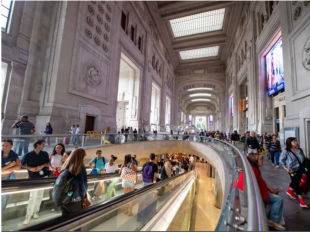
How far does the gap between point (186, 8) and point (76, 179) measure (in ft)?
68.0

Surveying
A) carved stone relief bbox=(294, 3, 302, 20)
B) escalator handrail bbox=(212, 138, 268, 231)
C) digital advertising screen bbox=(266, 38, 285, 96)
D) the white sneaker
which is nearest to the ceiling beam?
digital advertising screen bbox=(266, 38, 285, 96)

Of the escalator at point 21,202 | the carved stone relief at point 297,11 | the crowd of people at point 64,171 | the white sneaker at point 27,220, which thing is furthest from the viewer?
the carved stone relief at point 297,11

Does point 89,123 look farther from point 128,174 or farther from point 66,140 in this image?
point 128,174

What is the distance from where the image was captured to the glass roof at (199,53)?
25.0 metres

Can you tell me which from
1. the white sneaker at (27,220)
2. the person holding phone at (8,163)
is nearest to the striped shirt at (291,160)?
the white sneaker at (27,220)

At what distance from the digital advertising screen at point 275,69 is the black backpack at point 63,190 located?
10954 millimetres

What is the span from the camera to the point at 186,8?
17453 mm

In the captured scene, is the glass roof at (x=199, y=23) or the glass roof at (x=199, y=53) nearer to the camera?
the glass roof at (x=199, y=23)

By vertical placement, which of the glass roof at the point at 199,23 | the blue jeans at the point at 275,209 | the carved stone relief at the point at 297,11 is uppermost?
the glass roof at the point at 199,23

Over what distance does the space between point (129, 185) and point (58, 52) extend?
28.2ft

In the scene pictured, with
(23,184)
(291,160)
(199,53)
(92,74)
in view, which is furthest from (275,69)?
(199,53)

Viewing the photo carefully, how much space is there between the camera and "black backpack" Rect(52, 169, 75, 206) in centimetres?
181

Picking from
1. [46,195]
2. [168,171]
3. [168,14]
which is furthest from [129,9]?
[46,195]

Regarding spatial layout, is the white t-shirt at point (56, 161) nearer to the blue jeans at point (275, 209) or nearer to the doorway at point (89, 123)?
the blue jeans at point (275, 209)
